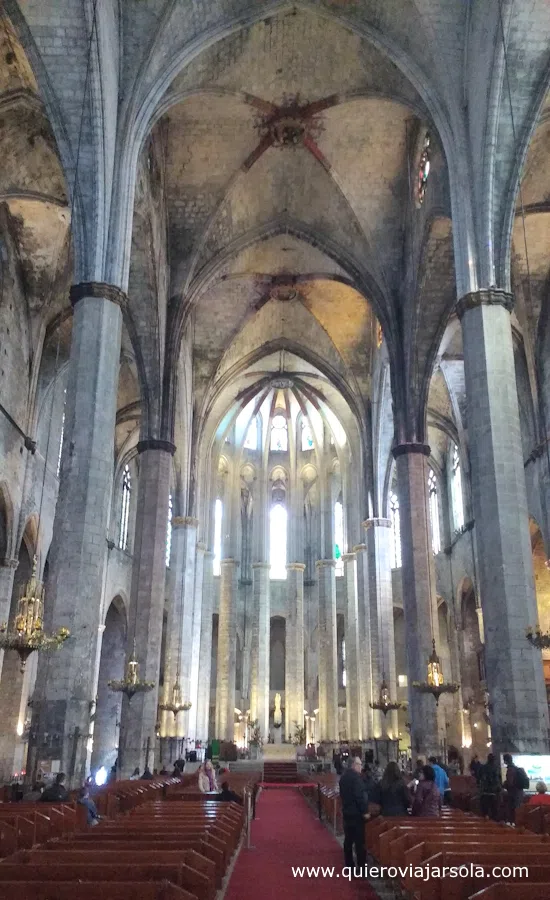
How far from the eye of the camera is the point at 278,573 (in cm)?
4438

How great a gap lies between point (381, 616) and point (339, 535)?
12960mm

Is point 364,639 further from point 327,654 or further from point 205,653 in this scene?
point 205,653

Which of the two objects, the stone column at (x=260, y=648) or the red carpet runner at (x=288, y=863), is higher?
the stone column at (x=260, y=648)

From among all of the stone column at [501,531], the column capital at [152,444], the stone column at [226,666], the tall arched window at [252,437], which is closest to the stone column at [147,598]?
the column capital at [152,444]

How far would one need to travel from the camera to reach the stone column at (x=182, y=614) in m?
28.8

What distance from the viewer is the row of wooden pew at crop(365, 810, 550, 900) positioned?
4.24 meters

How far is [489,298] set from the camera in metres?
15.5

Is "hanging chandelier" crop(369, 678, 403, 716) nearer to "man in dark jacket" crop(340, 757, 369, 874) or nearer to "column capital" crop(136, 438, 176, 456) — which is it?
"column capital" crop(136, 438, 176, 456)

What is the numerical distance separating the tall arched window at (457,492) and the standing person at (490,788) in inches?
→ 835

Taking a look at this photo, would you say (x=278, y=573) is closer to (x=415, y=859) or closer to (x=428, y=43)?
(x=428, y=43)

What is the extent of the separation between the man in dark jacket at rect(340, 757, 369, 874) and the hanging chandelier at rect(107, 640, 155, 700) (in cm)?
1215

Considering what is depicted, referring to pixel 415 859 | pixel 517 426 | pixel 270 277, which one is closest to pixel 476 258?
pixel 517 426

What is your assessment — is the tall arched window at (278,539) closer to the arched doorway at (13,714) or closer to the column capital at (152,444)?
the column capital at (152,444)

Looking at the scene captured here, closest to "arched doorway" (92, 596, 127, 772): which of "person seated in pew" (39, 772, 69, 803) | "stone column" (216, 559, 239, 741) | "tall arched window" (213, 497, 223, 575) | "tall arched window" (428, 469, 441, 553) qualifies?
"stone column" (216, 559, 239, 741)
